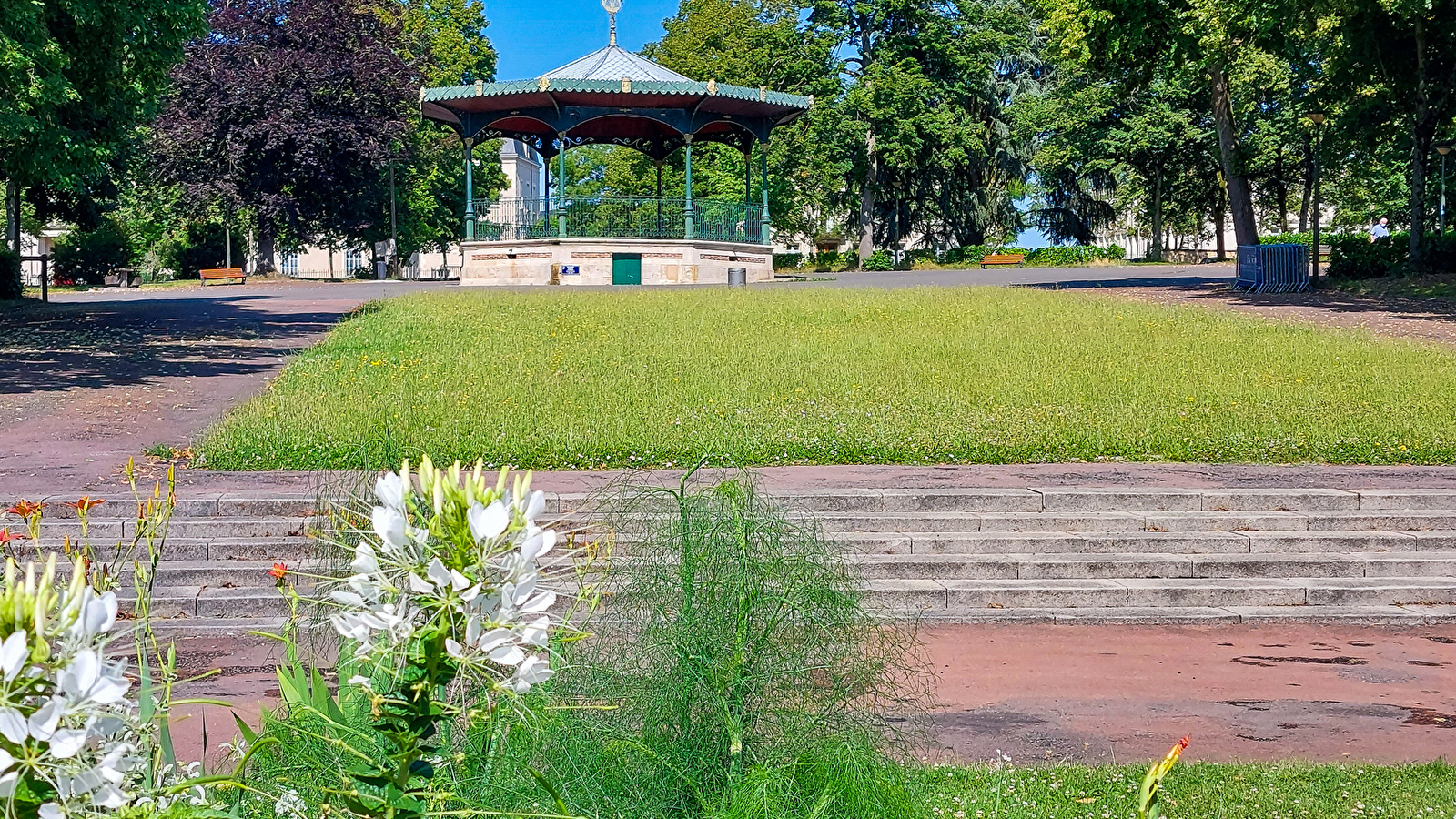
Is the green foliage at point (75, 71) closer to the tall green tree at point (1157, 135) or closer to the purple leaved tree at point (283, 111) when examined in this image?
the purple leaved tree at point (283, 111)

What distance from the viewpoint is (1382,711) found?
670 cm

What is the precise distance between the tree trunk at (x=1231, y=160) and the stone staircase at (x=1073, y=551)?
86.6ft

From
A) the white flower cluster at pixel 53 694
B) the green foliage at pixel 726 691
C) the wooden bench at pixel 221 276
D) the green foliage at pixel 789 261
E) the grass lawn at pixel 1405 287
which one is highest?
the green foliage at pixel 789 261

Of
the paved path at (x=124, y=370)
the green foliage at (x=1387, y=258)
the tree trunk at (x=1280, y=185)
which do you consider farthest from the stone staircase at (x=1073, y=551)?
the tree trunk at (x=1280, y=185)

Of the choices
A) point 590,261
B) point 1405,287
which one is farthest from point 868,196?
point 1405,287

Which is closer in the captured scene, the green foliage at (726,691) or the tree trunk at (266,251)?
the green foliage at (726,691)

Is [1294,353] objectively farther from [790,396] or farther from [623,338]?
[623,338]

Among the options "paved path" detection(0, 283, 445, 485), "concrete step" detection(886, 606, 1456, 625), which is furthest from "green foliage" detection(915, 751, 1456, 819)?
"paved path" detection(0, 283, 445, 485)

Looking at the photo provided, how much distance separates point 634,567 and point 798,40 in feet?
195

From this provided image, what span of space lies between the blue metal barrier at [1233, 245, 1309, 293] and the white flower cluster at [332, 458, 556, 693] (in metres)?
30.4

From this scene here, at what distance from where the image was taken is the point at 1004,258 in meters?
55.9

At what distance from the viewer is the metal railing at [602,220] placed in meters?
40.1

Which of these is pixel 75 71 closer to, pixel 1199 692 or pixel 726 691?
pixel 1199 692

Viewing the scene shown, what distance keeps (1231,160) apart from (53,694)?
36.5m
